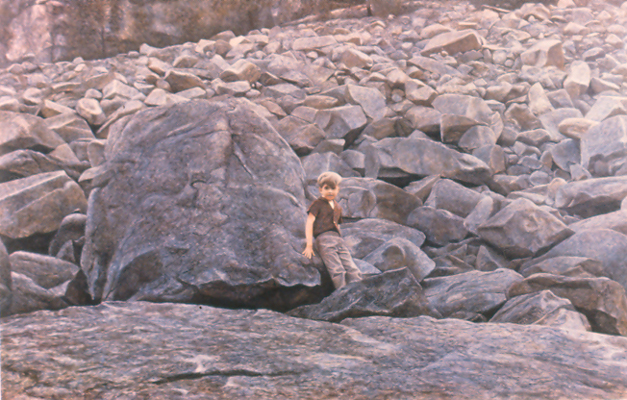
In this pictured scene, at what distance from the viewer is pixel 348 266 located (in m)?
2.15

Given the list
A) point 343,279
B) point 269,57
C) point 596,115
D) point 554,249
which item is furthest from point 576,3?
point 343,279

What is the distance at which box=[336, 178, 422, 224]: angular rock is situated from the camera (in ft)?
10.5

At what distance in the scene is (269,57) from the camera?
17.7ft

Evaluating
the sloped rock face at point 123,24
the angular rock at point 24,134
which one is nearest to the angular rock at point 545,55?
the sloped rock face at point 123,24

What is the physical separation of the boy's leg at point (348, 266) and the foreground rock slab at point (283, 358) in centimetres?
59

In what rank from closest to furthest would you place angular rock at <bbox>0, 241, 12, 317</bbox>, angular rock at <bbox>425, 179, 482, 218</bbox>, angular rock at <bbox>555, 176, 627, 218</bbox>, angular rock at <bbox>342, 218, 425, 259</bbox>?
angular rock at <bbox>0, 241, 12, 317</bbox> < angular rock at <bbox>342, 218, 425, 259</bbox> < angular rock at <bbox>555, 176, 627, 218</bbox> < angular rock at <bbox>425, 179, 482, 218</bbox>

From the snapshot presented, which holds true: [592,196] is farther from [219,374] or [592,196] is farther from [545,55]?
[219,374]

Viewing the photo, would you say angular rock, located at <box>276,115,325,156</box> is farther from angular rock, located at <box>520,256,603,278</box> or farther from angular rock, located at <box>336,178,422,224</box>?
angular rock, located at <box>520,256,603,278</box>

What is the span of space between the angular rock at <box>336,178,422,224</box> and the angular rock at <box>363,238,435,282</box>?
0.63 metres

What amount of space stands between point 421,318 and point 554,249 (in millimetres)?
1406

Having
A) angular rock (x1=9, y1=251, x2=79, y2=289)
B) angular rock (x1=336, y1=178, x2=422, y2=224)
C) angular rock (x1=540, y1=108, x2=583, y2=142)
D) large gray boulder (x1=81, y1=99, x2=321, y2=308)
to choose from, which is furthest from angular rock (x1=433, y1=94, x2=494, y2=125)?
angular rock (x1=9, y1=251, x2=79, y2=289)

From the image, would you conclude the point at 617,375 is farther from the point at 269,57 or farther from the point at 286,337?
the point at 269,57

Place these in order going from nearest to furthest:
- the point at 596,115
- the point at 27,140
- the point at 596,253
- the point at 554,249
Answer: the point at 596,253
the point at 554,249
the point at 27,140
the point at 596,115

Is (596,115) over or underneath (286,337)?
over
